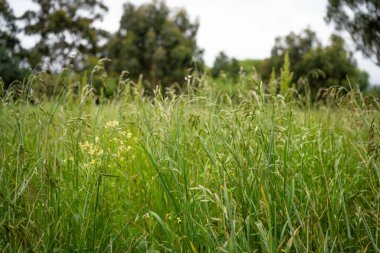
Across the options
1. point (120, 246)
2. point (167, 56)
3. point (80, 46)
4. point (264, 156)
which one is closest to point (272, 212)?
point (264, 156)

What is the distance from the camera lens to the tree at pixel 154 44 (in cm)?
2873

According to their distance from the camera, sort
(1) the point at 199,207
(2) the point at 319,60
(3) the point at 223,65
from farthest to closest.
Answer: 1. (3) the point at 223,65
2. (2) the point at 319,60
3. (1) the point at 199,207

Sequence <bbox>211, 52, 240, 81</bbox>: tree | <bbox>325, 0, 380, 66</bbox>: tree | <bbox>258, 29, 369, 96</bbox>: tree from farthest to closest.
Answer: <bbox>211, 52, 240, 81</bbox>: tree < <bbox>258, 29, 369, 96</bbox>: tree < <bbox>325, 0, 380, 66</bbox>: tree

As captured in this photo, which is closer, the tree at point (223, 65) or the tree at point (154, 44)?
the tree at point (154, 44)

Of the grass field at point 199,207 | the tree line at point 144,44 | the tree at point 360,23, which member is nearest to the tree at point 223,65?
the tree line at point 144,44

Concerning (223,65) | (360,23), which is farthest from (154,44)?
(360,23)

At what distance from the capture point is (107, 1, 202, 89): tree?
28734 mm

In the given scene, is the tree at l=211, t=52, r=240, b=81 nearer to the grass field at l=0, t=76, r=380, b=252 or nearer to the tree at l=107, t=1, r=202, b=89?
the tree at l=107, t=1, r=202, b=89

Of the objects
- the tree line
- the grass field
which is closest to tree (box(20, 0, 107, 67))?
the tree line

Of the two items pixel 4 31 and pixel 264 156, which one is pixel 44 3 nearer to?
pixel 4 31

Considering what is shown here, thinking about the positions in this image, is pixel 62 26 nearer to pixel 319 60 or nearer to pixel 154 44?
pixel 154 44

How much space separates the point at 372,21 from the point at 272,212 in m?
11.6

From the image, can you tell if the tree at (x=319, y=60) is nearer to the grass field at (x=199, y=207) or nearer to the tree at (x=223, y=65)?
the tree at (x=223, y=65)

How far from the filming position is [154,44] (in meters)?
29.8
